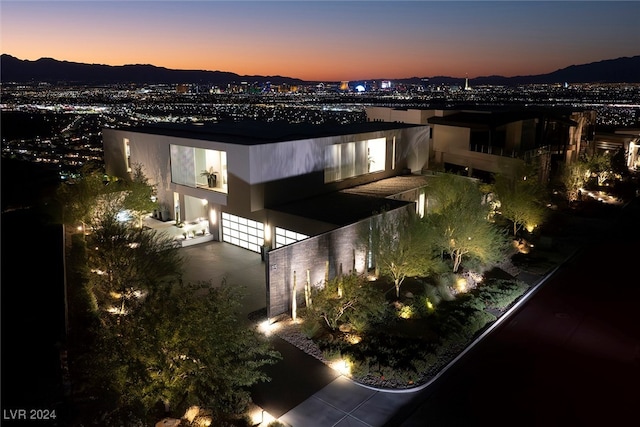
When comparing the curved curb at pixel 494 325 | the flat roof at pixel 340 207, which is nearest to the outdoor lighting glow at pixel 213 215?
the flat roof at pixel 340 207

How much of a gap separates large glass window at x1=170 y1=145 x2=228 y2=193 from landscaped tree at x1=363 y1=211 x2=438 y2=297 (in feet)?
35.7

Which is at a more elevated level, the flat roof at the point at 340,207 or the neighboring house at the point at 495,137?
the neighboring house at the point at 495,137

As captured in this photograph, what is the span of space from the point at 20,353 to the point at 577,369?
60.2 feet

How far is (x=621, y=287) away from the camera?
22.1m

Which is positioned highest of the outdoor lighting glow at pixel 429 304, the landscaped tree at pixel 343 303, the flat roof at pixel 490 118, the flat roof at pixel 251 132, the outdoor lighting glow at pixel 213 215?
the flat roof at pixel 490 118

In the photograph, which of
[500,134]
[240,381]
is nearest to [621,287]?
[240,381]

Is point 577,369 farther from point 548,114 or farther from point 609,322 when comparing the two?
point 548,114

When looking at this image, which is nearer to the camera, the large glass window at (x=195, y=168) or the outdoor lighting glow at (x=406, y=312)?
the outdoor lighting glow at (x=406, y=312)

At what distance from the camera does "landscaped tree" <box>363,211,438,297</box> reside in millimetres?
19531

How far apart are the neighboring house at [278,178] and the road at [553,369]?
717cm

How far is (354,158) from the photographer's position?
30.2m

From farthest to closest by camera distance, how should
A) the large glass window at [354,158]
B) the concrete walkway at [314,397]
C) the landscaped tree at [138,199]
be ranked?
the large glass window at [354,158]
the landscaped tree at [138,199]
the concrete walkway at [314,397]

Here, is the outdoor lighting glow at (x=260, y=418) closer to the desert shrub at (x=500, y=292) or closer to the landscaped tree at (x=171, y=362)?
the landscaped tree at (x=171, y=362)

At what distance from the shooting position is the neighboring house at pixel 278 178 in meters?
22.4
